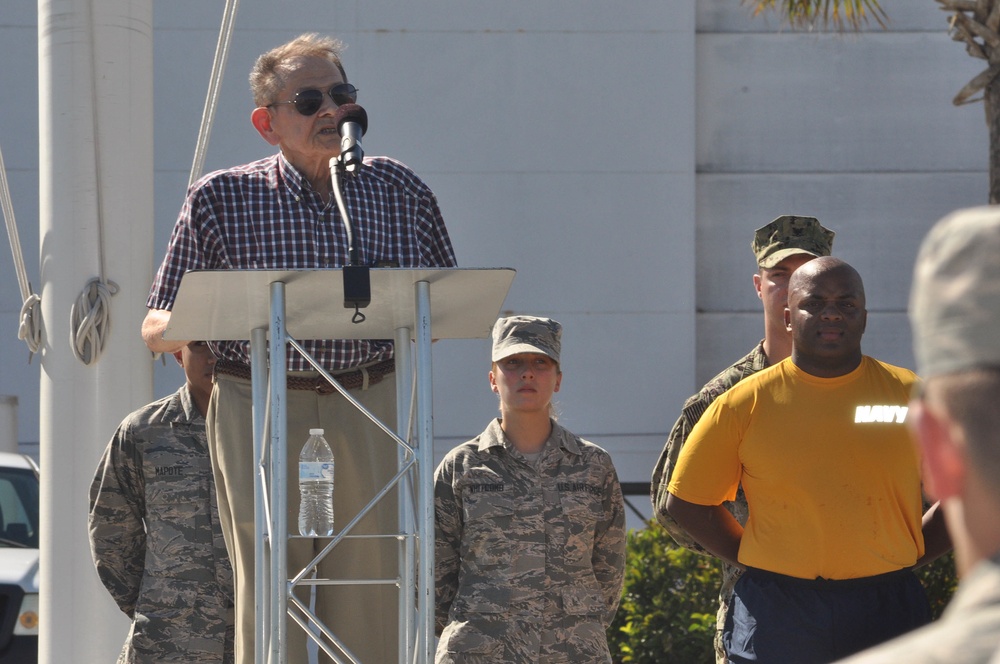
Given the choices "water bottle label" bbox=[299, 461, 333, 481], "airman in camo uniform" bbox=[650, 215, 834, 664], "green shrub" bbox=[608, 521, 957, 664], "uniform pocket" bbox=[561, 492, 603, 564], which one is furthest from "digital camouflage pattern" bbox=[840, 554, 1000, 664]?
"green shrub" bbox=[608, 521, 957, 664]

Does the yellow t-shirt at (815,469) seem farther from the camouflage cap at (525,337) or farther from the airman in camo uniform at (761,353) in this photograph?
the camouflage cap at (525,337)

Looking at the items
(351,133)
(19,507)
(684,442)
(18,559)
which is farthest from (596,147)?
(351,133)

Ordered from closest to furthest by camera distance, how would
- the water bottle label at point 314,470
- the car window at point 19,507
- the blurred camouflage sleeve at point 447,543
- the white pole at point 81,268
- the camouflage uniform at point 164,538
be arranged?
the water bottle label at point 314,470
the camouflage uniform at point 164,538
the blurred camouflage sleeve at point 447,543
the white pole at point 81,268
the car window at point 19,507

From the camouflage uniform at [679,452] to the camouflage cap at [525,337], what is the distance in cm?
56

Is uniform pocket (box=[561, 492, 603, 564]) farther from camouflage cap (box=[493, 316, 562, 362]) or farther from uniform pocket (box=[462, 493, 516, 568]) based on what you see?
camouflage cap (box=[493, 316, 562, 362])

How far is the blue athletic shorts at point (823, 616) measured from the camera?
3578 millimetres

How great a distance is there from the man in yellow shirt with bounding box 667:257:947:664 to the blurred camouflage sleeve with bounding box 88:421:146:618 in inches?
75.2

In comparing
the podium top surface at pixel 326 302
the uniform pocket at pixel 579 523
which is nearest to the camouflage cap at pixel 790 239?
the uniform pocket at pixel 579 523

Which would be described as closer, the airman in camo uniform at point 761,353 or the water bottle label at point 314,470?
the water bottle label at point 314,470

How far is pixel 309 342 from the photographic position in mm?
3535

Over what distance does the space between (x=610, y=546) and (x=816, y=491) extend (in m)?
1.19

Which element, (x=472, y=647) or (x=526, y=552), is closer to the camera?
(x=472, y=647)

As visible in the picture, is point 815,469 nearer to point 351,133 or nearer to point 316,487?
point 316,487

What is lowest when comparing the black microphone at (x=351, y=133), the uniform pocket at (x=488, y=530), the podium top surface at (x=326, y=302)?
the uniform pocket at (x=488, y=530)
